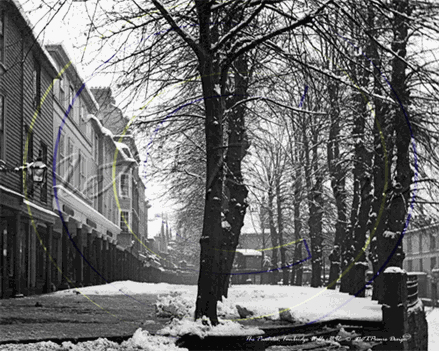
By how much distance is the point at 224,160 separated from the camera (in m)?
15.9

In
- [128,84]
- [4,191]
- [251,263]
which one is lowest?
[251,263]

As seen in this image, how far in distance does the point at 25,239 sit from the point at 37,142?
145 inches

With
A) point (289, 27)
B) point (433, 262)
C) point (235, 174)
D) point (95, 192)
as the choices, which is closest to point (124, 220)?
point (95, 192)

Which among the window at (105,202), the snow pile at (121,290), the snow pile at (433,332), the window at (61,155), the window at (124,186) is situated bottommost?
the snow pile at (433,332)

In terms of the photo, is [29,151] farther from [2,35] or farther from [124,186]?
[124,186]

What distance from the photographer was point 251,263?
2064 inches

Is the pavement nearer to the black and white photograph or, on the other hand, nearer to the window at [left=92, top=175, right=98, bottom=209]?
the black and white photograph

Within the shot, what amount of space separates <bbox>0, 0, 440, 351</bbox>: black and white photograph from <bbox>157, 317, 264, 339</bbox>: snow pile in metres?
0.04

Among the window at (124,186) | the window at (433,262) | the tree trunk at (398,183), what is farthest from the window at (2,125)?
the window at (433,262)

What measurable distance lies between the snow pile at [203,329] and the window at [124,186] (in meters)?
44.0

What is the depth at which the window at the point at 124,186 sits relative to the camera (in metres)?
52.9

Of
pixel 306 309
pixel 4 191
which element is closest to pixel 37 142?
pixel 4 191

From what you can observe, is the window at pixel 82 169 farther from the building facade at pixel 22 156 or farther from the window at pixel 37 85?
the window at pixel 37 85

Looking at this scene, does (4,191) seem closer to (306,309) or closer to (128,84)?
(128,84)
